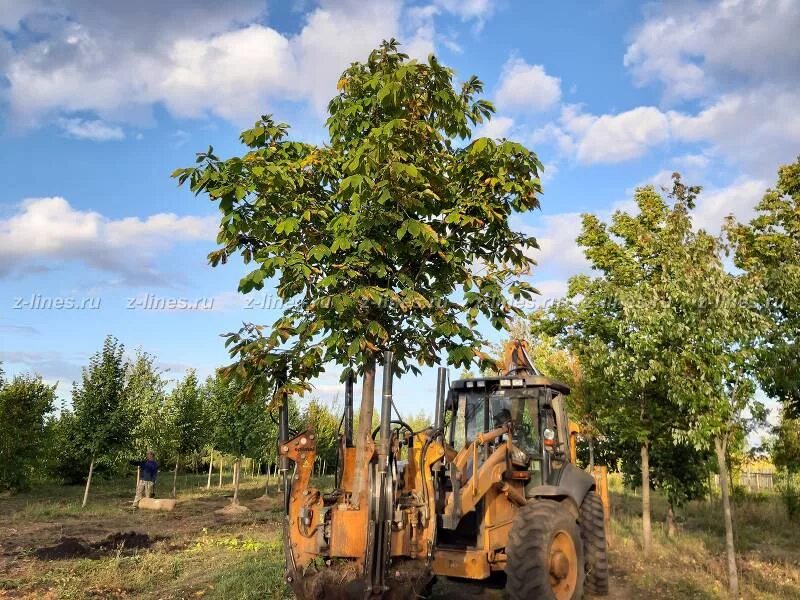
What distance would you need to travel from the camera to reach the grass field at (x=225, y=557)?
8.57 metres

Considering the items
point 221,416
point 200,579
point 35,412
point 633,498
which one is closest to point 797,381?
point 200,579

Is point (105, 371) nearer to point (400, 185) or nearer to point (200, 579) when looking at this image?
point (200, 579)

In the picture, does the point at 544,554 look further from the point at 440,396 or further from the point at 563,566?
the point at 440,396

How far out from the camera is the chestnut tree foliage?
281 inches

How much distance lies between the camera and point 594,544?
9188 millimetres

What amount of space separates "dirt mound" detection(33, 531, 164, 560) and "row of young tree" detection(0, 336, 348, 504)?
6.19 m

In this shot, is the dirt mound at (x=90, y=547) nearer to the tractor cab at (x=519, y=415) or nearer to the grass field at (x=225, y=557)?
the grass field at (x=225, y=557)

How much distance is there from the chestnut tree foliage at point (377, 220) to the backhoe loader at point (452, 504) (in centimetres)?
98

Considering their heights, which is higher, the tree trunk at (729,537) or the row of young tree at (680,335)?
the row of young tree at (680,335)

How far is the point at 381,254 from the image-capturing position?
755cm

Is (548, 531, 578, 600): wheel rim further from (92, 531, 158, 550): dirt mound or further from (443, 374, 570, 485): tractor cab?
(92, 531, 158, 550): dirt mound

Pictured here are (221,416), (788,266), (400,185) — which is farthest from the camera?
(221,416)

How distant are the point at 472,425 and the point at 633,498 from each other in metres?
20.9

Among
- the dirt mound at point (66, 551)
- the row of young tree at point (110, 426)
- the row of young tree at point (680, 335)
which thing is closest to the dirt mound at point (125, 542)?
the dirt mound at point (66, 551)
